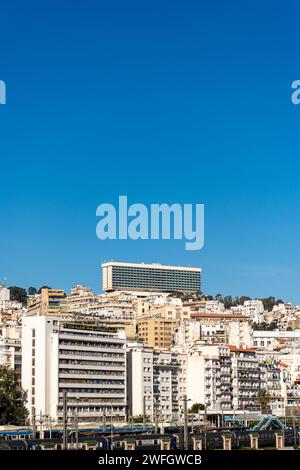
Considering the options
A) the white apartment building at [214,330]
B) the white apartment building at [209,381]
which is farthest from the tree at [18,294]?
the white apartment building at [209,381]

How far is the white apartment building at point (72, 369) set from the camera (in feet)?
249

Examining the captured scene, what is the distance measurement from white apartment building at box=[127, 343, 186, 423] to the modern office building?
88.4 metres

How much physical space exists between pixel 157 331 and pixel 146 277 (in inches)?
2311

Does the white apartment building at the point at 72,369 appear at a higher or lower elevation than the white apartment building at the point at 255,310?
lower

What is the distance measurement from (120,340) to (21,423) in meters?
15.0

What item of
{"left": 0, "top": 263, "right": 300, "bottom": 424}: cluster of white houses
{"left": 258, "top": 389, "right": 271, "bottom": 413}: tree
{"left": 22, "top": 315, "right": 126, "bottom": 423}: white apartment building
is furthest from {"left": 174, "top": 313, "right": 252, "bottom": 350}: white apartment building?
{"left": 22, "top": 315, "right": 126, "bottom": 423}: white apartment building

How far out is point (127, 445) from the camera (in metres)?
41.2

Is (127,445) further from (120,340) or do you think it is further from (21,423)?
(120,340)

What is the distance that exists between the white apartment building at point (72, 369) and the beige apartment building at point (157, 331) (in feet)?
136

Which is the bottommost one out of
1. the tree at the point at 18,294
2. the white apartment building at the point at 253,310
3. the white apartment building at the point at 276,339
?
the white apartment building at the point at 276,339

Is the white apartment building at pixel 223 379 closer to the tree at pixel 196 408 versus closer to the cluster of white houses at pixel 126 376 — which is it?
the cluster of white houses at pixel 126 376

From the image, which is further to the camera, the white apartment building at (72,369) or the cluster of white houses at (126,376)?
the cluster of white houses at (126,376)

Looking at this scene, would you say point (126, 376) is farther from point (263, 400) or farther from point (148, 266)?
point (148, 266)
